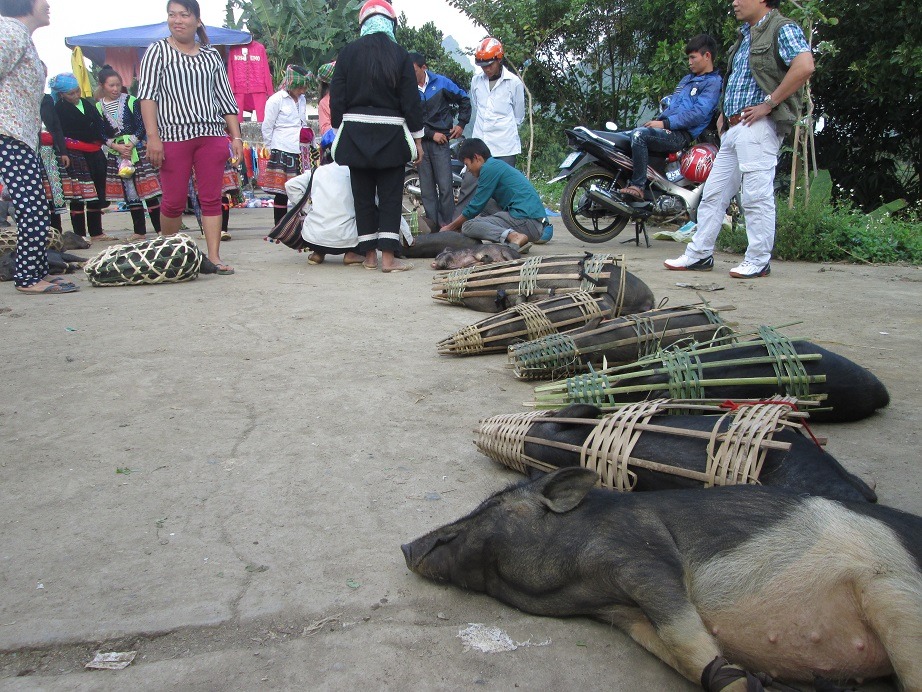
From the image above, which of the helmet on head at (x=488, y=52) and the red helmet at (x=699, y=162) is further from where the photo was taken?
the helmet on head at (x=488, y=52)

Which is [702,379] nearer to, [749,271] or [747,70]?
[749,271]

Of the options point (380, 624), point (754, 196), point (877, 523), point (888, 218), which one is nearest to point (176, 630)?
point (380, 624)

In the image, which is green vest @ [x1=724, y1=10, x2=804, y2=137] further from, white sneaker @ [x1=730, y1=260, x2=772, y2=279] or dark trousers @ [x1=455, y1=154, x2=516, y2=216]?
dark trousers @ [x1=455, y1=154, x2=516, y2=216]

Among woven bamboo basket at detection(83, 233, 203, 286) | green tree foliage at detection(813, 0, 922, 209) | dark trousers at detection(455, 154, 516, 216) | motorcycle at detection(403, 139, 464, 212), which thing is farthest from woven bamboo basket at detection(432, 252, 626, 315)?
green tree foliage at detection(813, 0, 922, 209)

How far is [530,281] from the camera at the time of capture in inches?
173

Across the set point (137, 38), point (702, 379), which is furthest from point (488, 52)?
point (137, 38)

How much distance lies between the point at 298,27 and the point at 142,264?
17.6 meters

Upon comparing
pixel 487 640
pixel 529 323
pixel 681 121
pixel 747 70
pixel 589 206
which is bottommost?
pixel 487 640

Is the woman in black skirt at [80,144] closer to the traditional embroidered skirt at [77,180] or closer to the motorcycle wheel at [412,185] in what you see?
the traditional embroidered skirt at [77,180]

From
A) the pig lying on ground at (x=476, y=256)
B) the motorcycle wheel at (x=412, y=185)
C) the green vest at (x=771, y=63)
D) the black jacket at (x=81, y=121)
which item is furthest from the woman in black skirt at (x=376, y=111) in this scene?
the black jacket at (x=81, y=121)

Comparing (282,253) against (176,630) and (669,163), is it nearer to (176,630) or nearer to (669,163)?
(669,163)

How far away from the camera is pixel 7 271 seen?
20.2ft

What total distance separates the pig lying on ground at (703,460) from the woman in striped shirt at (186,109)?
4638 millimetres

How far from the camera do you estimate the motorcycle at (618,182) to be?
7609mm
